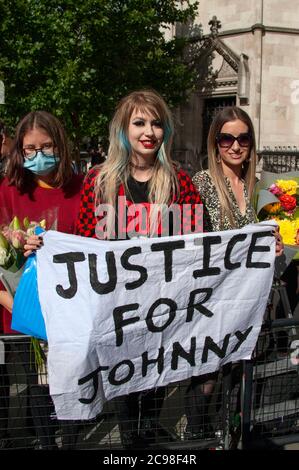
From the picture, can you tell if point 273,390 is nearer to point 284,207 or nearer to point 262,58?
point 284,207

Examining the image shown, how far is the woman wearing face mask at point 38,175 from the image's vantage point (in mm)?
3180

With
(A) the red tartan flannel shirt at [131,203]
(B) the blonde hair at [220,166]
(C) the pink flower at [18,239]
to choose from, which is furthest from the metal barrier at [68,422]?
(B) the blonde hair at [220,166]

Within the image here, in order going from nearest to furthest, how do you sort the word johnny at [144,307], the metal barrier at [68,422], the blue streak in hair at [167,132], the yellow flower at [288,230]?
the word johnny at [144,307], the metal barrier at [68,422], the blue streak in hair at [167,132], the yellow flower at [288,230]

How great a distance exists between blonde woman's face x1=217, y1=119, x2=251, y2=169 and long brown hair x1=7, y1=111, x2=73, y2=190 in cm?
105

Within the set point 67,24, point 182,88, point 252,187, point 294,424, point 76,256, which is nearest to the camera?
point 76,256

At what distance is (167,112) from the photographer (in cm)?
315

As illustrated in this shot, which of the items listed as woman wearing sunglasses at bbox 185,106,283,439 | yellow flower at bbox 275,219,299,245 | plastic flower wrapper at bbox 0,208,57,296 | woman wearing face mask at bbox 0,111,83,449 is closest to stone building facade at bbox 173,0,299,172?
yellow flower at bbox 275,219,299,245

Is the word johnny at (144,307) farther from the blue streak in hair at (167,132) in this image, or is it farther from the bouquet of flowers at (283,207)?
the bouquet of flowers at (283,207)

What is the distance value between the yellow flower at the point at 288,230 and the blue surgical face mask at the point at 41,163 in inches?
65.2

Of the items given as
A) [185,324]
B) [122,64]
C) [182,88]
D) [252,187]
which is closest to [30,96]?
[122,64]

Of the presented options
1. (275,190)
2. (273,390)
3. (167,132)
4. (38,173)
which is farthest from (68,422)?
(275,190)

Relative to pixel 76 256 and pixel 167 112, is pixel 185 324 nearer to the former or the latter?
pixel 76 256

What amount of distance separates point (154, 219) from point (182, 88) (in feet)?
52.6

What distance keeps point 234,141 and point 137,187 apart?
0.82 meters
